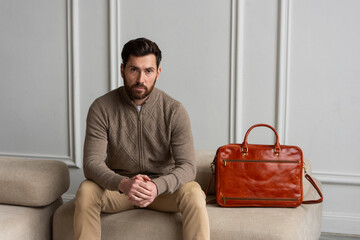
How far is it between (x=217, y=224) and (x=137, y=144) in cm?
53

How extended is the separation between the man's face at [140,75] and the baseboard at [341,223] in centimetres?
159

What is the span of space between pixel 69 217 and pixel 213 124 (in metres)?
1.34

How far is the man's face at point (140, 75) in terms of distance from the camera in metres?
2.10

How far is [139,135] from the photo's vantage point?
216 centimetres

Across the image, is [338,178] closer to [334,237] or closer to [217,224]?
[334,237]

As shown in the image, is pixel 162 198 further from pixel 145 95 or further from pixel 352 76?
pixel 352 76

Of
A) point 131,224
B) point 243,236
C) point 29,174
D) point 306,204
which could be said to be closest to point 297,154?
point 306,204

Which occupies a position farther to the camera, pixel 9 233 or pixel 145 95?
pixel 145 95

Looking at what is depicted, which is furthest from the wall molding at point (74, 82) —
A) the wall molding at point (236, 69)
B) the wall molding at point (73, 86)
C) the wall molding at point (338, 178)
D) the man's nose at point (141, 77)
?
the wall molding at point (338, 178)

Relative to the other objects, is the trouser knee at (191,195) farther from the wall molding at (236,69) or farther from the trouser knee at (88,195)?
the wall molding at (236,69)

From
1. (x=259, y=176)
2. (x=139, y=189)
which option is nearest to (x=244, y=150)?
(x=259, y=176)

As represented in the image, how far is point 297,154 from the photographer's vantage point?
7.36 feet

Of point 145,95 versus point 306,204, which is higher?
point 145,95

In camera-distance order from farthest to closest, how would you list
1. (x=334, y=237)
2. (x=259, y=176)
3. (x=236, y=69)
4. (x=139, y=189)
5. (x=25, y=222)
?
(x=236, y=69), (x=334, y=237), (x=259, y=176), (x=25, y=222), (x=139, y=189)
